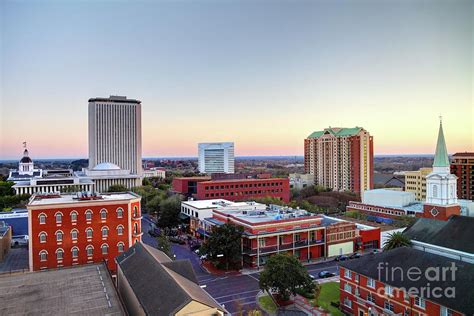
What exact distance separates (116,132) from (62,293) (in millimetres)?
149571

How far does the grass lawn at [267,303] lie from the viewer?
3447cm

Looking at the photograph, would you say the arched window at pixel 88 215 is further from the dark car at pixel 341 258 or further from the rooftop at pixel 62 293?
the dark car at pixel 341 258

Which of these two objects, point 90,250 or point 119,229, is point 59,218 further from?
point 119,229

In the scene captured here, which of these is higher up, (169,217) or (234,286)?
(169,217)

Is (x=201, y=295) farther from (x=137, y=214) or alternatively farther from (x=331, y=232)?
(x=331, y=232)

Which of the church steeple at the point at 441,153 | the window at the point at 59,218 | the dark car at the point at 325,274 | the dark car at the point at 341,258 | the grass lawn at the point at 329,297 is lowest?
the dark car at the point at 341,258

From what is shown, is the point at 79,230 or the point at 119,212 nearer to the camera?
the point at 79,230

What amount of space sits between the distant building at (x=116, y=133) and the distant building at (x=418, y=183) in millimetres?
109623

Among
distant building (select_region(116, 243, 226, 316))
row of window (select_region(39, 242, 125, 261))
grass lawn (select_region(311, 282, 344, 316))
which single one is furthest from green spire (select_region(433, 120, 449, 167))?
row of window (select_region(39, 242, 125, 261))

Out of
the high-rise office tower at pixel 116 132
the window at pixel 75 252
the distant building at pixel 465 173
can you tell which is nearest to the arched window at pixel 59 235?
the window at pixel 75 252

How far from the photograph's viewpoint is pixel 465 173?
96.9 m

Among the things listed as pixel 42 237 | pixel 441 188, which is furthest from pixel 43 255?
pixel 441 188

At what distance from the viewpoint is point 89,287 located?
27953mm

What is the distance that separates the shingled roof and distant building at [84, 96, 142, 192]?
135795 mm
